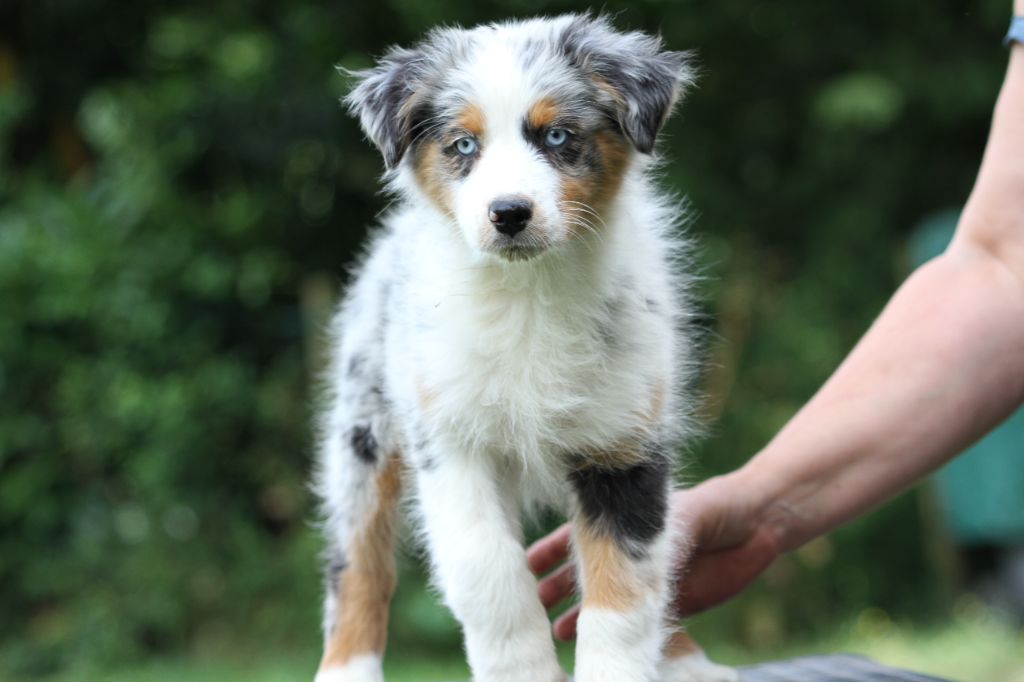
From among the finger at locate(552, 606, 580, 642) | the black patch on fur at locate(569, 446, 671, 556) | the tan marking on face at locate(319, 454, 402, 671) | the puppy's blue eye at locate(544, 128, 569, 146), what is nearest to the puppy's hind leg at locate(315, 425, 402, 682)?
the tan marking on face at locate(319, 454, 402, 671)

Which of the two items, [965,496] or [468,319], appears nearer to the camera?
[468,319]

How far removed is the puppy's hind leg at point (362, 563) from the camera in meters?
3.83

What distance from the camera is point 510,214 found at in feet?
10.3

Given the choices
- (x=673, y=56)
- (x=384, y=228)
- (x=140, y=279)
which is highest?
(x=673, y=56)

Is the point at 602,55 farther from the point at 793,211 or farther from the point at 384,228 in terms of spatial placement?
the point at 793,211

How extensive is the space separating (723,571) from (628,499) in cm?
107

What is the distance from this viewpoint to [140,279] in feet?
27.9

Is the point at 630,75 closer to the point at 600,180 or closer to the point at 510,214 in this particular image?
the point at 600,180

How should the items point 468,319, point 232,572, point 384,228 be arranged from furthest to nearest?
point 232,572
point 384,228
point 468,319

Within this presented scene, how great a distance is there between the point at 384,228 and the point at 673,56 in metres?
1.31

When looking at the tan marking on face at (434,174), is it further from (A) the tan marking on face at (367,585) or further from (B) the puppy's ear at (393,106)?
(A) the tan marking on face at (367,585)

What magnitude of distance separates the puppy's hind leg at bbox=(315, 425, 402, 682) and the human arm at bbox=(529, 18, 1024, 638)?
55 centimetres

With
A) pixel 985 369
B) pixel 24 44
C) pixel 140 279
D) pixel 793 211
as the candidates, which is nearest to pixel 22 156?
pixel 24 44

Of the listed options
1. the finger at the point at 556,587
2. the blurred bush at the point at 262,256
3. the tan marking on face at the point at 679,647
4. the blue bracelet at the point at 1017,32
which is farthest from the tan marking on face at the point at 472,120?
the blurred bush at the point at 262,256
